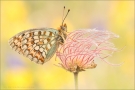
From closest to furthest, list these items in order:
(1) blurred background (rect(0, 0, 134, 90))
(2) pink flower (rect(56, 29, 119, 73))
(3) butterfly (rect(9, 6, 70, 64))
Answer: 1. (2) pink flower (rect(56, 29, 119, 73))
2. (3) butterfly (rect(9, 6, 70, 64))
3. (1) blurred background (rect(0, 0, 134, 90))

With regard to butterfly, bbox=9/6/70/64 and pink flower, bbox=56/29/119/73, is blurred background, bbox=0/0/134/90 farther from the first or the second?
pink flower, bbox=56/29/119/73

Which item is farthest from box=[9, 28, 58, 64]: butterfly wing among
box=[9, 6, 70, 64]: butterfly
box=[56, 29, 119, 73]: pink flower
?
box=[56, 29, 119, 73]: pink flower

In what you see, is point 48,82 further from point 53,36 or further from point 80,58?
point 80,58

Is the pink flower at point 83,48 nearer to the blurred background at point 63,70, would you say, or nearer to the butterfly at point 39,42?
the butterfly at point 39,42

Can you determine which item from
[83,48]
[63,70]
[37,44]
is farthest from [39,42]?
[63,70]

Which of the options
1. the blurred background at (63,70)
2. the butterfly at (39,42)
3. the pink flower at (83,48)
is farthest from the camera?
the blurred background at (63,70)

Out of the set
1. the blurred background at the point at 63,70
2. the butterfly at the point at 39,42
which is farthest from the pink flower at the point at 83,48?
the blurred background at the point at 63,70

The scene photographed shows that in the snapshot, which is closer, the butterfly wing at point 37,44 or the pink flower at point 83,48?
the pink flower at point 83,48

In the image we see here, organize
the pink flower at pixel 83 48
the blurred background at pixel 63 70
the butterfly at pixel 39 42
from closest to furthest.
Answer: the pink flower at pixel 83 48, the butterfly at pixel 39 42, the blurred background at pixel 63 70
